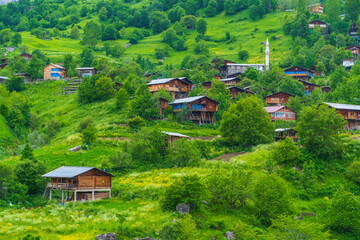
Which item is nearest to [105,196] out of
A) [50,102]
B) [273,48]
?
[50,102]

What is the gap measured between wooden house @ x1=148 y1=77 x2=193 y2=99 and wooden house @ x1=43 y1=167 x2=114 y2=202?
46.0 m

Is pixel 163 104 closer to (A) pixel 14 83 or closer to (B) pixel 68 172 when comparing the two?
(B) pixel 68 172

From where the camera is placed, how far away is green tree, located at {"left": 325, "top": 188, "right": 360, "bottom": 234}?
5062cm

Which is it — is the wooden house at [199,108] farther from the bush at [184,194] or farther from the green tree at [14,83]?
the green tree at [14,83]

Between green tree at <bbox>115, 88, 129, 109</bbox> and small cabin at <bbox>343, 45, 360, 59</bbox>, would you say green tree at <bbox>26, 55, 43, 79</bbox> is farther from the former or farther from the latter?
small cabin at <bbox>343, 45, 360, 59</bbox>

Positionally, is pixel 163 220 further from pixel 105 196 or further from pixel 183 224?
pixel 105 196

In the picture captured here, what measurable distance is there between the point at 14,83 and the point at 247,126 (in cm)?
6093

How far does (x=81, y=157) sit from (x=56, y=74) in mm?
→ 57821

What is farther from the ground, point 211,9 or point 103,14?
point 103,14

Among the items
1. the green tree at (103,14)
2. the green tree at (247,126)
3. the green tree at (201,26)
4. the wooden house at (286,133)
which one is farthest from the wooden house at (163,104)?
the green tree at (103,14)

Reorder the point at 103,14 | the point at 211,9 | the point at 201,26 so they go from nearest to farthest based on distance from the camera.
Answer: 1. the point at 201,26
2. the point at 211,9
3. the point at 103,14

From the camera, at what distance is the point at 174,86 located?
99562 millimetres

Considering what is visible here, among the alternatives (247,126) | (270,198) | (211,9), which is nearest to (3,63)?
(247,126)

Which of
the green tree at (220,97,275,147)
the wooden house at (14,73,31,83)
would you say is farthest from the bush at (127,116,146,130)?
the wooden house at (14,73,31,83)
